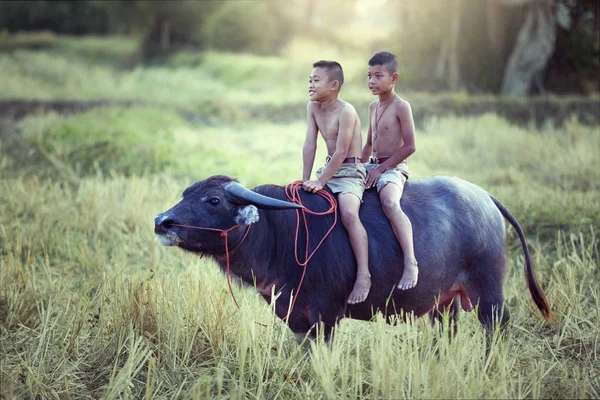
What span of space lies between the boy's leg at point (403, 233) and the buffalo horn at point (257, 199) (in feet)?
1.73

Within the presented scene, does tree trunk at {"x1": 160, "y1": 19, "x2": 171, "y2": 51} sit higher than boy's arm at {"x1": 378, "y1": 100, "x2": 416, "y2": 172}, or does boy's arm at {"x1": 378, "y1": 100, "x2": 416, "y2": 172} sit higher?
tree trunk at {"x1": 160, "y1": 19, "x2": 171, "y2": 51}

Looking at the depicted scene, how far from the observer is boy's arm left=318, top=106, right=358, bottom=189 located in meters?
3.59

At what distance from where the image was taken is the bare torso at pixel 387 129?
3.74m

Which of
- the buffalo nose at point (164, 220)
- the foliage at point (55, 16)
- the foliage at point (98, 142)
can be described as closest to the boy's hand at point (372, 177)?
the buffalo nose at point (164, 220)

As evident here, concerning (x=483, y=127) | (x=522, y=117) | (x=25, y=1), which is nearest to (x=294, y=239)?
(x=483, y=127)

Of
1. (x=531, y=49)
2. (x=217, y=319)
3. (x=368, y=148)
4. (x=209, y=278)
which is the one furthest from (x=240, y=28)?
(x=217, y=319)

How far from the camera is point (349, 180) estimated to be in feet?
11.9

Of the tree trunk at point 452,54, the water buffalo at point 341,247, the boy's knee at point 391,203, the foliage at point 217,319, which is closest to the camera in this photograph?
the foliage at point 217,319

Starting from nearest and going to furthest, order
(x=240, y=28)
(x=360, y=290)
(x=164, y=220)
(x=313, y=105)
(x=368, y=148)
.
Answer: (x=164, y=220), (x=360, y=290), (x=313, y=105), (x=368, y=148), (x=240, y=28)

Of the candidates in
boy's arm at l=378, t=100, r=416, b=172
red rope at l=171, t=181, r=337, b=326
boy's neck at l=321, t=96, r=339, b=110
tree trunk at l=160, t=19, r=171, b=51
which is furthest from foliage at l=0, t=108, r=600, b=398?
tree trunk at l=160, t=19, r=171, b=51

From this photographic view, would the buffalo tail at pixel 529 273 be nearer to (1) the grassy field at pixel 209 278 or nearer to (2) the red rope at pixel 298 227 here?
(1) the grassy field at pixel 209 278

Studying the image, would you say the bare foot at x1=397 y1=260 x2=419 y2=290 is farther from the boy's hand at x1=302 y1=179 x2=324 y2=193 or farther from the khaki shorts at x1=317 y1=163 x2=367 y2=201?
the boy's hand at x1=302 y1=179 x2=324 y2=193

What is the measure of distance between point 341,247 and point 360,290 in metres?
0.26

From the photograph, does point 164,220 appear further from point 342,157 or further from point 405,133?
point 405,133
